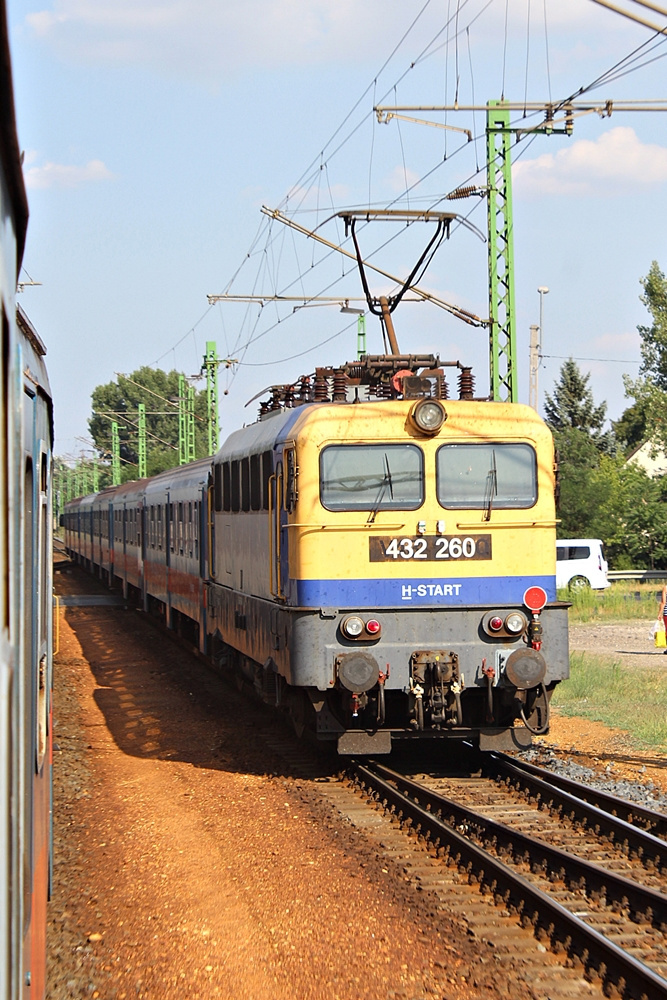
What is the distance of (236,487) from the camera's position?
1279 centimetres

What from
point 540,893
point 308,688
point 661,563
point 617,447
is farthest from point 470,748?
point 617,447

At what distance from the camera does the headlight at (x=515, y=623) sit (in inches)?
375

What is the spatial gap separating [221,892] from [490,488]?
4.19 meters

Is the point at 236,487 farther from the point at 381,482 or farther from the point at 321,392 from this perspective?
the point at 381,482

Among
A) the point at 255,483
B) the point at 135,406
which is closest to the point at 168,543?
the point at 255,483

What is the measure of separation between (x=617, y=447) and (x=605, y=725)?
5070 cm

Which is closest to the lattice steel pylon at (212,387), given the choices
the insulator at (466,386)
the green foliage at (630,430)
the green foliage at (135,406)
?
the insulator at (466,386)

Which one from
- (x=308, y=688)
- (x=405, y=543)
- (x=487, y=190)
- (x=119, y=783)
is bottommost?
(x=119, y=783)

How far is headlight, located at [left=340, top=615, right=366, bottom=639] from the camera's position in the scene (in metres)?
9.35

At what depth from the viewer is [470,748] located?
10.8 meters

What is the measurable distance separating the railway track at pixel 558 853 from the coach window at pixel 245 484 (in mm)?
3157

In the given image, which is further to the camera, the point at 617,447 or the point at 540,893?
the point at 617,447

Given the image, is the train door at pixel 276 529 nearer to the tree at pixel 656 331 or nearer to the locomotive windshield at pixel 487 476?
the locomotive windshield at pixel 487 476

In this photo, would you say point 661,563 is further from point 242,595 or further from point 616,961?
point 616,961
